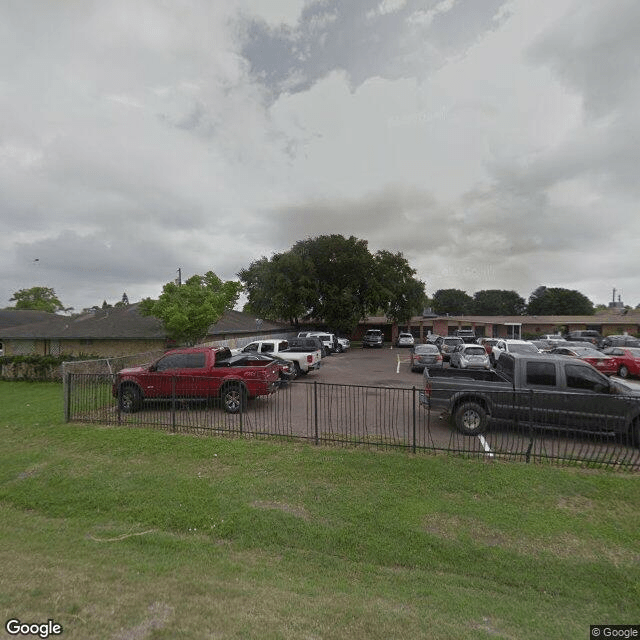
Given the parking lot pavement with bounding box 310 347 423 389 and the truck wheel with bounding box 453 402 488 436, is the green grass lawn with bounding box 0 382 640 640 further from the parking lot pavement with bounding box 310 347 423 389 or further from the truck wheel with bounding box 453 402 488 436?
the parking lot pavement with bounding box 310 347 423 389

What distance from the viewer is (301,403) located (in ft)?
35.7

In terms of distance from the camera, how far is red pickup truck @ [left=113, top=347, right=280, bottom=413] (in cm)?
959

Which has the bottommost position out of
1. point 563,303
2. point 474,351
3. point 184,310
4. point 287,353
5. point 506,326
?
point 474,351

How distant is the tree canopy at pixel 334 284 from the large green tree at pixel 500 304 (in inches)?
2307

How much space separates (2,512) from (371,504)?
526cm

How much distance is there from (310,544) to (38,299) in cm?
8564

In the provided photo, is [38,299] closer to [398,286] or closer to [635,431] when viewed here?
[398,286]

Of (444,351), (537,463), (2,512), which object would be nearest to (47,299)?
(444,351)

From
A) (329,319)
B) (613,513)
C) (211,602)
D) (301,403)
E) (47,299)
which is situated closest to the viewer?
(211,602)

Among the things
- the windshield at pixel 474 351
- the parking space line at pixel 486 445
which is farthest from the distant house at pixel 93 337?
the parking space line at pixel 486 445

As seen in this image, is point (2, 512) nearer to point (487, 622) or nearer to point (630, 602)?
point (487, 622)

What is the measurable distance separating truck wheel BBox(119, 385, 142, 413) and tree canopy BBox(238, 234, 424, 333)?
90.5 ft

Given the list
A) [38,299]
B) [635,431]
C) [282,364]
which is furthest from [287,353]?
[38,299]

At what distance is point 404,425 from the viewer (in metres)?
8.48
